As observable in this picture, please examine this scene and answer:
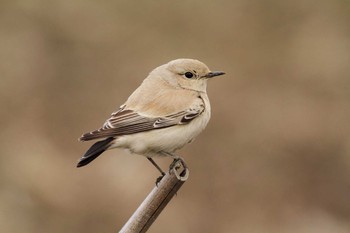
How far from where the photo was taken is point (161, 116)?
688 centimetres

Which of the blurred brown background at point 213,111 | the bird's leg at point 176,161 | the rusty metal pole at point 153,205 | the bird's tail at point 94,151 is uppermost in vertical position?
the bird's tail at point 94,151

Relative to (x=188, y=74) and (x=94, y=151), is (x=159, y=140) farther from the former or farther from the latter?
(x=188, y=74)

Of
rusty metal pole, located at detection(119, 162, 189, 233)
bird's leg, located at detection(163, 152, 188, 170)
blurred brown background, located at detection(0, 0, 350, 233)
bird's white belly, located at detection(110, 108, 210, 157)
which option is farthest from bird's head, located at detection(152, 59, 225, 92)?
blurred brown background, located at detection(0, 0, 350, 233)

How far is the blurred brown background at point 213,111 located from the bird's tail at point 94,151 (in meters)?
6.38

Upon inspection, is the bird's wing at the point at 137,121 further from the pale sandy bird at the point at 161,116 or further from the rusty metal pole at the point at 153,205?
the rusty metal pole at the point at 153,205

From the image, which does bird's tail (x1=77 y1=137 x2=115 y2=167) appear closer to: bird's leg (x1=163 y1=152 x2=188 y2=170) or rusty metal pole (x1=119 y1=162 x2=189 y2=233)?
bird's leg (x1=163 y1=152 x2=188 y2=170)

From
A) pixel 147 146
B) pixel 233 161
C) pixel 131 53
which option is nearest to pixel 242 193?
pixel 233 161

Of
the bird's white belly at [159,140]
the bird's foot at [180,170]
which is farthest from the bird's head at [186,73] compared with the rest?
the bird's foot at [180,170]

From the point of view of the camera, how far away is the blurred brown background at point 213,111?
1282 cm

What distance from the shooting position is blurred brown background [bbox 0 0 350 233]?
42.1ft

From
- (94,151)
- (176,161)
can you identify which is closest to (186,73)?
(176,161)

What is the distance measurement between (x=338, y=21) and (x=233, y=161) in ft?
15.5

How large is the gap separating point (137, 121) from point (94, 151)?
3.01ft

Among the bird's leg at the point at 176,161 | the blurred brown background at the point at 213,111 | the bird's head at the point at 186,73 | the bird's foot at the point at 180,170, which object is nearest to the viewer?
the bird's foot at the point at 180,170
